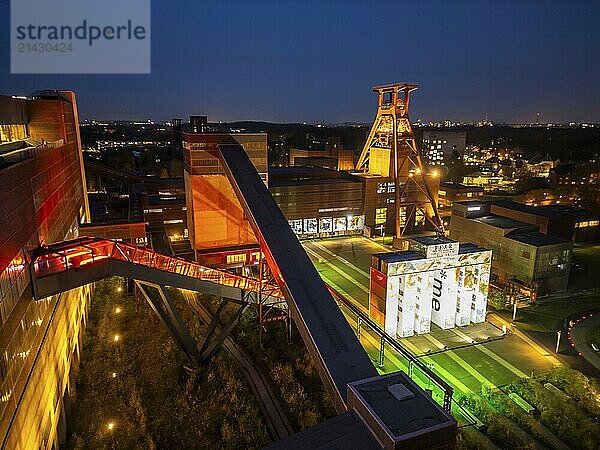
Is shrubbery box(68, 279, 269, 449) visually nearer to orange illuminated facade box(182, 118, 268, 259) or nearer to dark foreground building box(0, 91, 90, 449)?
dark foreground building box(0, 91, 90, 449)

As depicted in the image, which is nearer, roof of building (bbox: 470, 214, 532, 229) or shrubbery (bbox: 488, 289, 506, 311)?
shrubbery (bbox: 488, 289, 506, 311)

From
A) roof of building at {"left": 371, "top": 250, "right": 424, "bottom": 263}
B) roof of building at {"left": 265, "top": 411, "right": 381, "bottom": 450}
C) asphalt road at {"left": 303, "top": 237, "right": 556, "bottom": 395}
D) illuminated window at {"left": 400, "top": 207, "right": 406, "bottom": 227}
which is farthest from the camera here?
illuminated window at {"left": 400, "top": 207, "right": 406, "bottom": 227}

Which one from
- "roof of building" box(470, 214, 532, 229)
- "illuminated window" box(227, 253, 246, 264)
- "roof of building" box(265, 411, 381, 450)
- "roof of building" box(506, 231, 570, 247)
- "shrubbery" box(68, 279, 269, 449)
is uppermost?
"roof of building" box(470, 214, 532, 229)

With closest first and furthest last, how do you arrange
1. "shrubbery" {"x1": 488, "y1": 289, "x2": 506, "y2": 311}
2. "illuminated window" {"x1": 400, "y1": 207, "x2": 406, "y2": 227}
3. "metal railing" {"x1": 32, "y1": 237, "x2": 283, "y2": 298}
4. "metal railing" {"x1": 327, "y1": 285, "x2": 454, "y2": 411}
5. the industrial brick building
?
"metal railing" {"x1": 327, "y1": 285, "x2": 454, "y2": 411}
"metal railing" {"x1": 32, "y1": 237, "x2": 283, "y2": 298}
"shrubbery" {"x1": 488, "y1": 289, "x2": 506, "y2": 311}
the industrial brick building
"illuminated window" {"x1": 400, "y1": 207, "x2": 406, "y2": 227}

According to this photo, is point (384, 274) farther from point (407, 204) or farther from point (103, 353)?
point (407, 204)

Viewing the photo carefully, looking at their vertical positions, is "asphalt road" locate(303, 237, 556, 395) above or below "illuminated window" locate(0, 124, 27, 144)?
below

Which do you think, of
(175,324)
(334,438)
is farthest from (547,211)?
(334,438)

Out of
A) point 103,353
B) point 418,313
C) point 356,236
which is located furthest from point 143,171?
point 418,313

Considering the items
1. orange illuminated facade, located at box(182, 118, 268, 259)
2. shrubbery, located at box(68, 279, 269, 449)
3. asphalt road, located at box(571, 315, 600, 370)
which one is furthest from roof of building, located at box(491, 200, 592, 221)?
shrubbery, located at box(68, 279, 269, 449)
